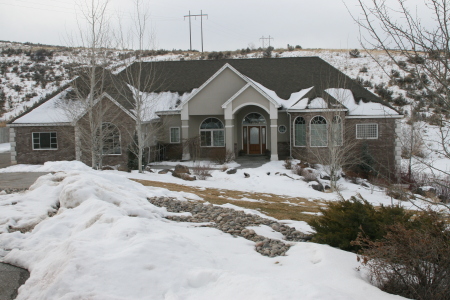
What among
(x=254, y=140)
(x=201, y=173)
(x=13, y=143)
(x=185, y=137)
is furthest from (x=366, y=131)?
(x=13, y=143)

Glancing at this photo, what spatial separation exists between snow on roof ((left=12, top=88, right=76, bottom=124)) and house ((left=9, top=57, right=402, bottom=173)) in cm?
8

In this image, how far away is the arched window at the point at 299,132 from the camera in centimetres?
2553

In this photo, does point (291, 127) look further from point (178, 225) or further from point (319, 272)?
point (319, 272)

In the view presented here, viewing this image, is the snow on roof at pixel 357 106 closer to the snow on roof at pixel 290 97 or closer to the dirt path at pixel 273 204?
the snow on roof at pixel 290 97

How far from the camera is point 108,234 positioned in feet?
20.9

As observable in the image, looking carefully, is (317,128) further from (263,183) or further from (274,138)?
(263,183)

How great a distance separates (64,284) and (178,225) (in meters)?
3.28

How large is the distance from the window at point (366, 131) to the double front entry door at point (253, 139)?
6280mm

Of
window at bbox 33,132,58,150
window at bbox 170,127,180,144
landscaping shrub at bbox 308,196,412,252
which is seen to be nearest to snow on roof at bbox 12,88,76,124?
window at bbox 33,132,58,150

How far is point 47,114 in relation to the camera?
2517 centimetres

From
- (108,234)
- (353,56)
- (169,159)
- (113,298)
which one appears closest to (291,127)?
(169,159)

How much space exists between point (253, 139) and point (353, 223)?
70.7ft

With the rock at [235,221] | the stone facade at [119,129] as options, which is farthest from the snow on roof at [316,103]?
the rock at [235,221]

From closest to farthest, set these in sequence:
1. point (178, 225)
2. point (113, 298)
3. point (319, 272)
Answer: point (113, 298) < point (319, 272) < point (178, 225)
